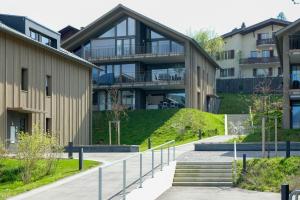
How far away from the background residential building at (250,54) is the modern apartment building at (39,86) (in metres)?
34.8

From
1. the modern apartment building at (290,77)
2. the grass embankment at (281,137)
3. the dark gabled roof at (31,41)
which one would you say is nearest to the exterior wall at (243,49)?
the modern apartment building at (290,77)

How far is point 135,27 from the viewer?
173 feet

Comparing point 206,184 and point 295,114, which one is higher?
point 295,114

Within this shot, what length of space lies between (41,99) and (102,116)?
46.8 feet

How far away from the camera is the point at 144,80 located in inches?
2041

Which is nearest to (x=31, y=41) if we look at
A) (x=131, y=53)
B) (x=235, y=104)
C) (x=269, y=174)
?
(x=269, y=174)

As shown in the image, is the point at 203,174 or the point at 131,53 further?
the point at 131,53

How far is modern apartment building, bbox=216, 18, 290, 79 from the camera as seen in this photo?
74.8 metres

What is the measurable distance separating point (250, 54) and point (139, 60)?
97.9 ft

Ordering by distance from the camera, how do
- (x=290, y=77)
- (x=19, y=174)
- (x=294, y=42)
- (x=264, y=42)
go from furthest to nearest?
(x=264, y=42)
(x=290, y=77)
(x=294, y=42)
(x=19, y=174)

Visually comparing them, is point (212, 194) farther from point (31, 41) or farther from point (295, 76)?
point (295, 76)

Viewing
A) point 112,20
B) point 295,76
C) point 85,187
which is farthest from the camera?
point 112,20

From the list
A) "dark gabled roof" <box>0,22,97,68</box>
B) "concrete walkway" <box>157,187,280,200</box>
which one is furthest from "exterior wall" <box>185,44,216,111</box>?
"concrete walkway" <box>157,187,280,200</box>

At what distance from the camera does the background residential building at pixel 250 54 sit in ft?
244
